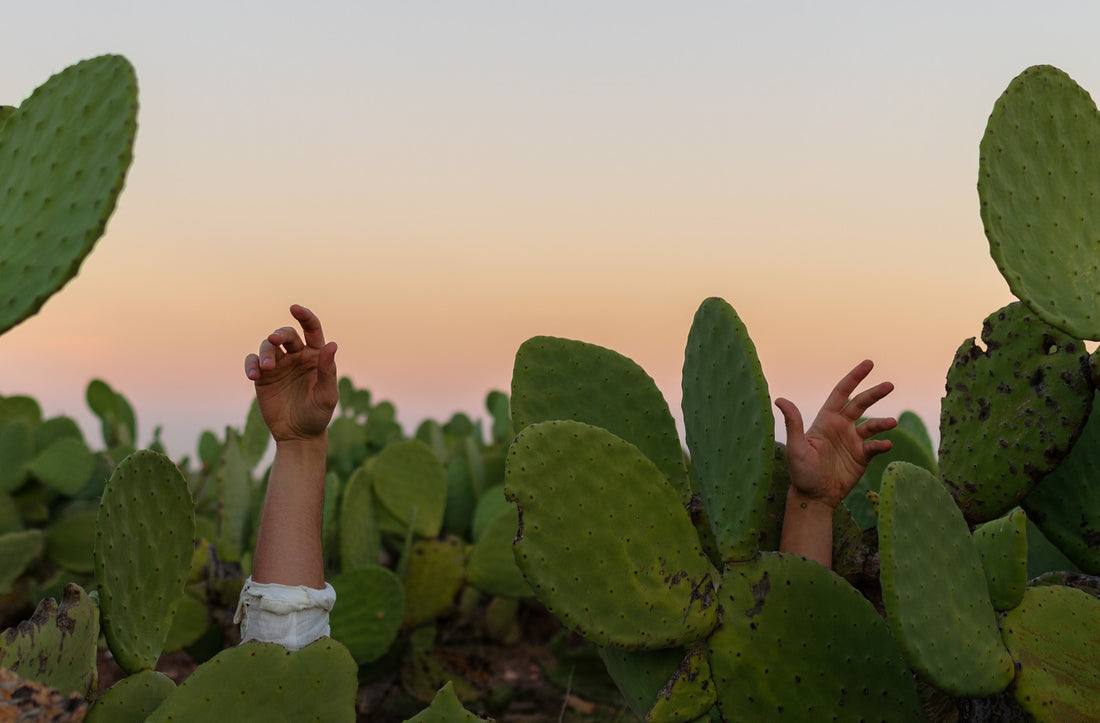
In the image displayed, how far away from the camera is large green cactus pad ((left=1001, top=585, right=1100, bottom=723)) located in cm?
247

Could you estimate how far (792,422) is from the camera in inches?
106

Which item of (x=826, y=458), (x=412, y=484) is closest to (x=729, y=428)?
(x=826, y=458)

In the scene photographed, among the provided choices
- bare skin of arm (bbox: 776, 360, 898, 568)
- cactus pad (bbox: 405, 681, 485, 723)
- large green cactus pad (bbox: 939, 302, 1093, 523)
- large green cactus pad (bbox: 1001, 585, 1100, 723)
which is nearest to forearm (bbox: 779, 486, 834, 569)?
bare skin of arm (bbox: 776, 360, 898, 568)

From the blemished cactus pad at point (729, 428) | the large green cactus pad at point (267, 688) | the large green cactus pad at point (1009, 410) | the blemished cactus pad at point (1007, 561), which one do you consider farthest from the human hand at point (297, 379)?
the large green cactus pad at point (1009, 410)

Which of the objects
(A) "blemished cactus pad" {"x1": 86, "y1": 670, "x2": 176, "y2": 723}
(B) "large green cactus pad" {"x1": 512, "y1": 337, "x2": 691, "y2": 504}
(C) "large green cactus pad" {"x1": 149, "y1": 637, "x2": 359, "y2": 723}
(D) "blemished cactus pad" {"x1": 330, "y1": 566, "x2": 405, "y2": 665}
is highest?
(B) "large green cactus pad" {"x1": 512, "y1": 337, "x2": 691, "y2": 504}

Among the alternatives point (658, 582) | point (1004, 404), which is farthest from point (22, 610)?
point (1004, 404)

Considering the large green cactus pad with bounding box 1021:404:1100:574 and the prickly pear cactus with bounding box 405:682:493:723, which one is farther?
the large green cactus pad with bounding box 1021:404:1100:574

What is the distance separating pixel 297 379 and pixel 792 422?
1268mm

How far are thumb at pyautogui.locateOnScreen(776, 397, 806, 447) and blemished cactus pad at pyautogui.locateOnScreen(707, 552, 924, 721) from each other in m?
0.27

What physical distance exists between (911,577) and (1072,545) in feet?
3.73

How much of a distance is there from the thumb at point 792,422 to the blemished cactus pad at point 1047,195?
1.88 ft

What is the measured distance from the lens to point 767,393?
2.55 meters

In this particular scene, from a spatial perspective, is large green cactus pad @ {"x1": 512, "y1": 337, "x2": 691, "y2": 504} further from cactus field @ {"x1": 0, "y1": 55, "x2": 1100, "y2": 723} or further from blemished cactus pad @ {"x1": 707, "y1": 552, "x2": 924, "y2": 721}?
blemished cactus pad @ {"x1": 707, "y1": 552, "x2": 924, "y2": 721}

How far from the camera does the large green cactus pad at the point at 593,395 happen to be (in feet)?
9.71
